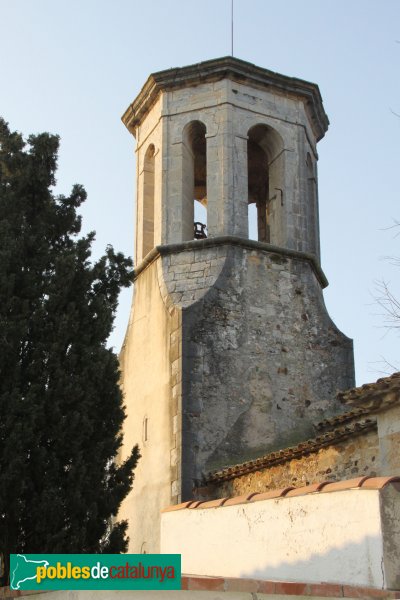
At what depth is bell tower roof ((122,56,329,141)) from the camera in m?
14.7

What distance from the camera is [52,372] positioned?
32.5 feet

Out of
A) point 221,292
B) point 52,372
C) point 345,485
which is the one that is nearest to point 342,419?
point 221,292

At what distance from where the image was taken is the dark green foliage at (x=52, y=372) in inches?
366

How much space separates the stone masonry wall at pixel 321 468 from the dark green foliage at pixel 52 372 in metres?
1.76

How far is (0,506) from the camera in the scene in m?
9.02

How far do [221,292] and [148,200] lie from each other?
2.64m

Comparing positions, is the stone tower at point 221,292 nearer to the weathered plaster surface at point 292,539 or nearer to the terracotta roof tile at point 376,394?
the terracotta roof tile at point 376,394

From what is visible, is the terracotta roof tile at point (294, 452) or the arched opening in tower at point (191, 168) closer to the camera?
the terracotta roof tile at point (294, 452)

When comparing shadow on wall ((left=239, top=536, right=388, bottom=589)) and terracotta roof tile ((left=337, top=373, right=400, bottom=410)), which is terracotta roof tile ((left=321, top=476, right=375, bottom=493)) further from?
terracotta roof tile ((left=337, top=373, right=400, bottom=410))

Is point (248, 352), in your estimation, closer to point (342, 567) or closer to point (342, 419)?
point (342, 419)

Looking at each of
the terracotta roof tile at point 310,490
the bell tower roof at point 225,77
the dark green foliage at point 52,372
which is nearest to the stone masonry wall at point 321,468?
the dark green foliage at point 52,372

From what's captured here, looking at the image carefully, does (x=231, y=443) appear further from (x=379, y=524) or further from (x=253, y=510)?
(x=379, y=524)

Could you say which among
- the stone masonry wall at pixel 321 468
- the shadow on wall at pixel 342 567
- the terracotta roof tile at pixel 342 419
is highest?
the terracotta roof tile at pixel 342 419

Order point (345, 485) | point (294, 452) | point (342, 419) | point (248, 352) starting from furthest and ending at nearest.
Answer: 1. point (248, 352)
2. point (342, 419)
3. point (294, 452)
4. point (345, 485)
